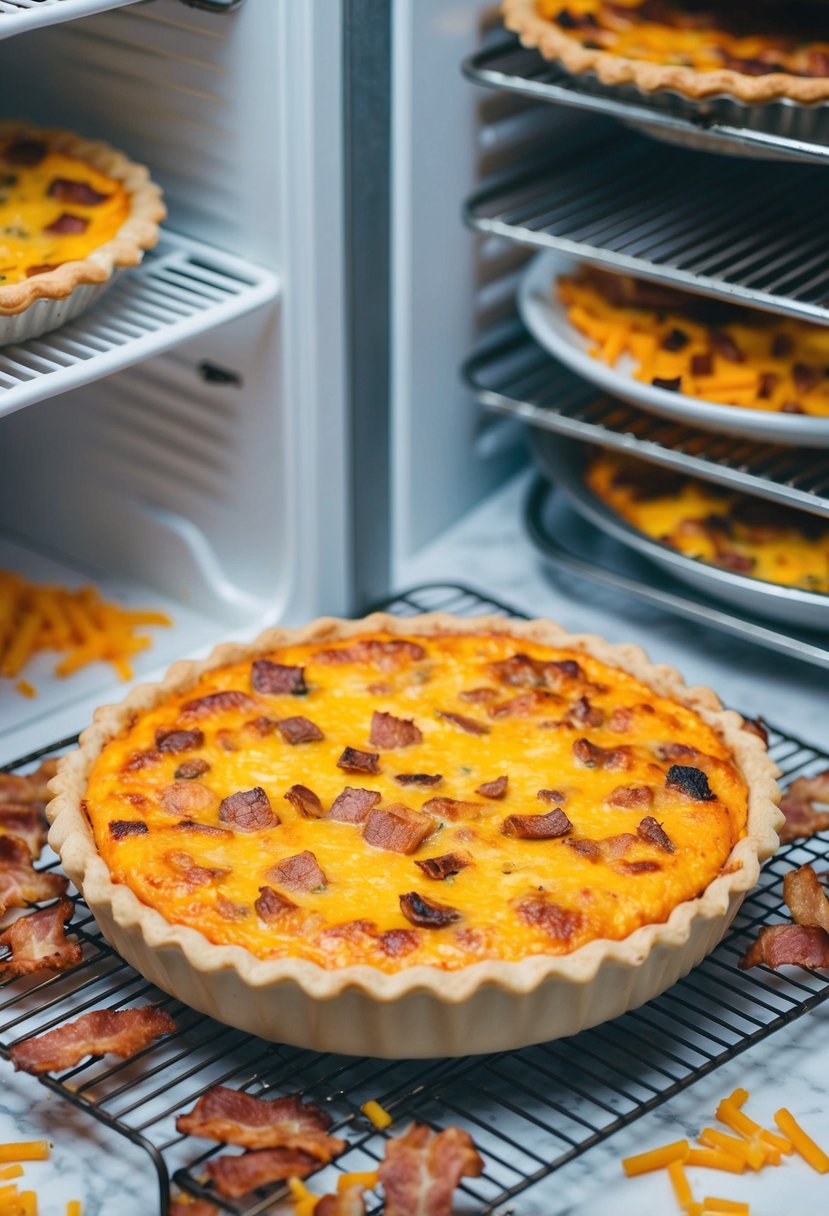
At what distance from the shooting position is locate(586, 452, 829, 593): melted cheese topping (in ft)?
8.58

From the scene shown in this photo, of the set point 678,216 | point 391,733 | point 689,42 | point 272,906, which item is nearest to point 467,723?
point 391,733

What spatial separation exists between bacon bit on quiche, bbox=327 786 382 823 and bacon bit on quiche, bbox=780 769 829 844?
57 centimetres

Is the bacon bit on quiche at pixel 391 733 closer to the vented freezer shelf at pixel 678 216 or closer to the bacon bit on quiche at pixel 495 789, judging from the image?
the bacon bit on quiche at pixel 495 789

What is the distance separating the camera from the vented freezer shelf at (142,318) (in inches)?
86.0

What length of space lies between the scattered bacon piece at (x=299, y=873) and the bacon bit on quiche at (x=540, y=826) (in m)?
0.24

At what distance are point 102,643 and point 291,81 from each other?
0.93 m

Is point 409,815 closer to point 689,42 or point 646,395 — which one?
point 646,395

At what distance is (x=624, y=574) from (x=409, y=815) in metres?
1.07

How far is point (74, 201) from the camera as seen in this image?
2459 millimetres

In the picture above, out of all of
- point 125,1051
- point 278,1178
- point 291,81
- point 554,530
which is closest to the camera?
point 278,1178

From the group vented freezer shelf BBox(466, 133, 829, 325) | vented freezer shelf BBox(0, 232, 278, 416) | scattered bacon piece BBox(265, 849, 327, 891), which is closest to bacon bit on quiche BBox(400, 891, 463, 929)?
scattered bacon piece BBox(265, 849, 327, 891)

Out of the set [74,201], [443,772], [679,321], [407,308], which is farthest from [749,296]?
[74,201]

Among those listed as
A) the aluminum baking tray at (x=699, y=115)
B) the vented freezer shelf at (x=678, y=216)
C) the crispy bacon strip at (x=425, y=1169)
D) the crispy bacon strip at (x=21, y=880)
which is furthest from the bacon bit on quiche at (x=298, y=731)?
the aluminum baking tray at (x=699, y=115)

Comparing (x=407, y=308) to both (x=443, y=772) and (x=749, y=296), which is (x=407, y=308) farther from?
(x=443, y=772)
